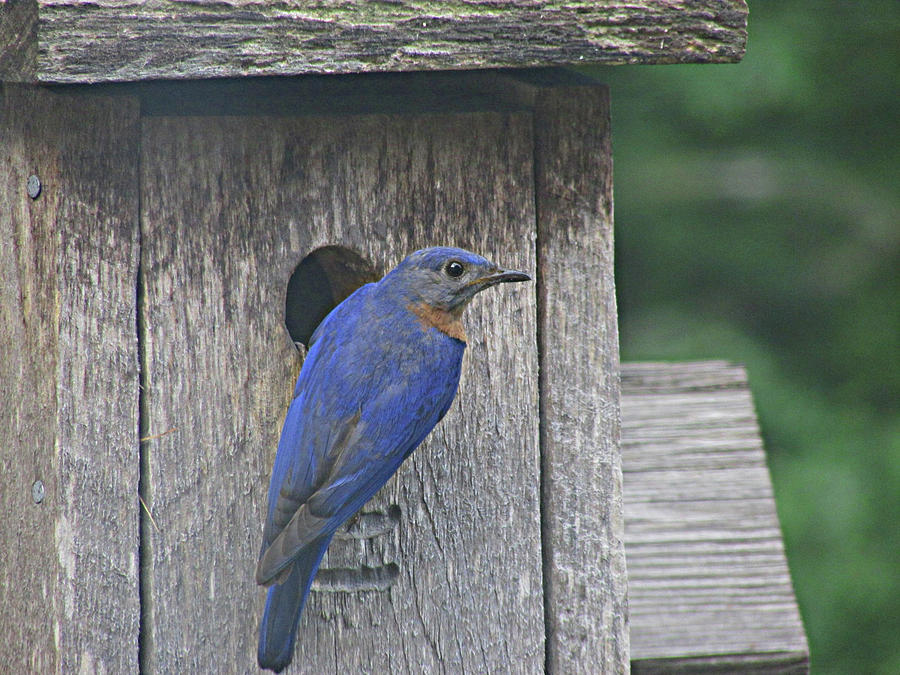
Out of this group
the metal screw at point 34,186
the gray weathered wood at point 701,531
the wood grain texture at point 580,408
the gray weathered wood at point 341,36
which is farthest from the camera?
the gray weathered wood at point 701,531

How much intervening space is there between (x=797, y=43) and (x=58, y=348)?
11.1 feet

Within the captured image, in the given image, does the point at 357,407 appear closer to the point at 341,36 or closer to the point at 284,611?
the point at 284,611

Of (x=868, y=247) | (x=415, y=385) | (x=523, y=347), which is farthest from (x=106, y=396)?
(x=868, y=247)

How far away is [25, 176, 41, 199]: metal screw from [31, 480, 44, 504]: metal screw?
48cm

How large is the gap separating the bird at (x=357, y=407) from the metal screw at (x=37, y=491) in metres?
0.39

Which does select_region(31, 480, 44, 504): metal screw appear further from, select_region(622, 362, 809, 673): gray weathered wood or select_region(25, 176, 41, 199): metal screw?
select_region(622, 362, 809, 673): gray weathered wood

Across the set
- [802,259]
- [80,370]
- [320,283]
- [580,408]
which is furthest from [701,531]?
[802,259]

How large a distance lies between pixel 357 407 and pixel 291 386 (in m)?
0.19

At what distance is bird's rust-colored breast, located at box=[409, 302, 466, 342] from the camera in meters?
2.13

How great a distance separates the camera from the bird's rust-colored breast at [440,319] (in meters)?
2.13

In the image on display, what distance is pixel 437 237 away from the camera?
224 cm

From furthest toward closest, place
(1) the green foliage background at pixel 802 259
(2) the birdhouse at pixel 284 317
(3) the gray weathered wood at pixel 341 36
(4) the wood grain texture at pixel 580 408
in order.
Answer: (1) the green foliage background at pixel 802 259 → (4) the wood grain texture at pixel 580 408 → (2) the birdhouse at pixel 284 317 → (3) the gray weathered wood at pixel 341 36

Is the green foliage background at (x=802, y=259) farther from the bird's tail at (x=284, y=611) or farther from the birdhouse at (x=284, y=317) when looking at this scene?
the bird's tail at (x=284, y=611)

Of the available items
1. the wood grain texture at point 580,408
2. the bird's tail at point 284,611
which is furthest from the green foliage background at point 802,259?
the bird's tail at point 284,611
